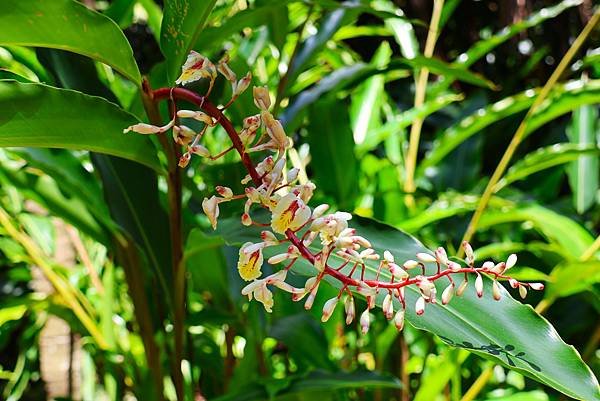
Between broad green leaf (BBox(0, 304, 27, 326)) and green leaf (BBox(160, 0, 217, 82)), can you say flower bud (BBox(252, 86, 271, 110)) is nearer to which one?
green leaf (BBox(160, 0, 217, 82))

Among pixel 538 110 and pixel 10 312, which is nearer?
pixel 10 312

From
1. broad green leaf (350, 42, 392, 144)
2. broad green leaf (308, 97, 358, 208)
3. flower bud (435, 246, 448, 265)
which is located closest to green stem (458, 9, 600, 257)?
broad green leaf (308, 97, 358, 208)

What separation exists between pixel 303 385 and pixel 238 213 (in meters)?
0.16

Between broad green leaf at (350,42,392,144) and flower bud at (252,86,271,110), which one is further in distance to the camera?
broad green leaf at (350,42,392,144)

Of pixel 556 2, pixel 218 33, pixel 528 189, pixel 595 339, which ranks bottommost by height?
pixel 595 339

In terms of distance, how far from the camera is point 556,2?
179cm

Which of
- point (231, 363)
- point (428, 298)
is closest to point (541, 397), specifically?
point (231, 363)

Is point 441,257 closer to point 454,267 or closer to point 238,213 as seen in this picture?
point 454,267

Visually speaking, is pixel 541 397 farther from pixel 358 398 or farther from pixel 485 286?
pixel 485 286

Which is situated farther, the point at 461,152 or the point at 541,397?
the point at 461,152

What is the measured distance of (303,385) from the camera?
0.58 metres

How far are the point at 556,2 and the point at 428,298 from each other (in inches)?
66.1

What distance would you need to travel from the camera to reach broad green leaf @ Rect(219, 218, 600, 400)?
0.34 m

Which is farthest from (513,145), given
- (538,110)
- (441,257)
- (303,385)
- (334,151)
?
(441,257)
